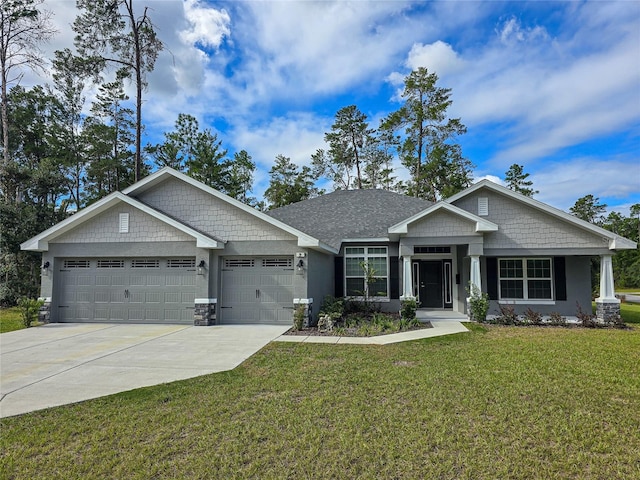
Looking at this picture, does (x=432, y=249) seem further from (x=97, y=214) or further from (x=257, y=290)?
(x=97, y=214)

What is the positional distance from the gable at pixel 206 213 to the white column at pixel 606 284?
1011cm

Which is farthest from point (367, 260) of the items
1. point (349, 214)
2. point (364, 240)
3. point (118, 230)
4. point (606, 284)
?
point (118, 230)

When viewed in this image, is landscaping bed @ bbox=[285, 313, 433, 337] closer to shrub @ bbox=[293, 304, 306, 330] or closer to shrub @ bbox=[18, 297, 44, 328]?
shrub @ bbox=[293, 304, 306, 330]

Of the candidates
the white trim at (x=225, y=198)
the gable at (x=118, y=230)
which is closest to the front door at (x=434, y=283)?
the white trim at (x=225, y=198)

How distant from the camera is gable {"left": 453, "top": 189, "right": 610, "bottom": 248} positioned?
12.5 metres

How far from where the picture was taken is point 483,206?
13.3m

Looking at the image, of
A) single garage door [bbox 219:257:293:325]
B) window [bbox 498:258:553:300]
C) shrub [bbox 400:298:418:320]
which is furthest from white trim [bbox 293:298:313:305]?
window [bbox 498:258:553:300]

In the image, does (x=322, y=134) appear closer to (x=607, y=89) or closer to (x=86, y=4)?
(x=86, y=4)

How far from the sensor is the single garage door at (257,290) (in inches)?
467

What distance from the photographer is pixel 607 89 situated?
12.3 metres

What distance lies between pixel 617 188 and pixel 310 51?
158 ft

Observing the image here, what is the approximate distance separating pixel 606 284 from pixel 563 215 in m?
2.59

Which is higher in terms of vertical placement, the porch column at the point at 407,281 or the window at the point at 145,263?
the window at the point at 145,263

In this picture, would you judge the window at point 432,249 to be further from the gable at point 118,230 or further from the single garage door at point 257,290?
the gable at point 118,230
